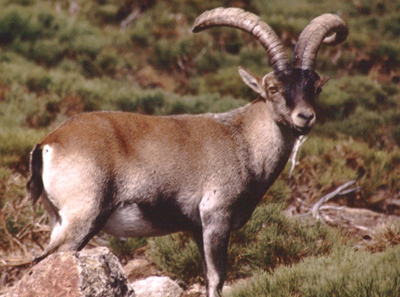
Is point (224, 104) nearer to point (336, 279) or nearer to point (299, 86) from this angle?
point (299, 86)

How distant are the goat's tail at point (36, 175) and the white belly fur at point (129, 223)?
0.62m

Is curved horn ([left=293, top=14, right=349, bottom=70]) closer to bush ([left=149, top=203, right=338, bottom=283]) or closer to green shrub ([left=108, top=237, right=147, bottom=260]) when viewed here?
bush ([left=149, top=203, right=338, bottom=283])

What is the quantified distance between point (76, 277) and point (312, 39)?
3.00 metres

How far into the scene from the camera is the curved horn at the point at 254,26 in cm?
486

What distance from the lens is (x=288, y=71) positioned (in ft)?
15.6

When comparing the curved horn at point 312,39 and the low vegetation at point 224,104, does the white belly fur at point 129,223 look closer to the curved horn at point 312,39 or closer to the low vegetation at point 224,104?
the low vegetation at point 224,104

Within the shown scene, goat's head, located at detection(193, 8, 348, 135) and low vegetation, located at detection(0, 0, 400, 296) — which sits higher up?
goat's head, located at detection(193, 8, 348, 135)

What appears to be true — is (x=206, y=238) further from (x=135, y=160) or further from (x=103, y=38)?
(x=103, y=38)

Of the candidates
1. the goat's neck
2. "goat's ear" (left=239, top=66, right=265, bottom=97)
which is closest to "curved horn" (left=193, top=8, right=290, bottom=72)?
"goat's ear" (left=239, top=66, right=265, bottom=97)

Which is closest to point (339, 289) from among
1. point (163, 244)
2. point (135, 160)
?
point (135, 160)

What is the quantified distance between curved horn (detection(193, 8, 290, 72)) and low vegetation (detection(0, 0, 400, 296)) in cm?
179

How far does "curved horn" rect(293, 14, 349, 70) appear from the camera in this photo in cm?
488

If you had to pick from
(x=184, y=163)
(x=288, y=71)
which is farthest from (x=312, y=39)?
(x=184, y=163)

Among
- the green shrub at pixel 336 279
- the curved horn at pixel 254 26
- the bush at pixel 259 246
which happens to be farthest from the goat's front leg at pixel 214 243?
the curved horn at pixel 254 26
